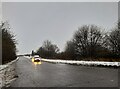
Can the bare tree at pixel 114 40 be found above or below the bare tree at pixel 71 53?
above

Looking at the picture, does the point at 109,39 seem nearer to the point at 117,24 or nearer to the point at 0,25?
the point at 117,24

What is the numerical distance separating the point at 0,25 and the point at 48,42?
378 ft

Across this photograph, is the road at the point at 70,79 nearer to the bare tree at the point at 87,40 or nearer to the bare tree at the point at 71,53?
the bare tree at the point at 71,53

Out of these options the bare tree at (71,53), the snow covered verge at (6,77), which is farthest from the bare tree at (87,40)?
the snow covered verge at (6,77)

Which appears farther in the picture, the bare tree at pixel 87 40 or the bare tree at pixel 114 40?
the bare tree at pixel 87 40

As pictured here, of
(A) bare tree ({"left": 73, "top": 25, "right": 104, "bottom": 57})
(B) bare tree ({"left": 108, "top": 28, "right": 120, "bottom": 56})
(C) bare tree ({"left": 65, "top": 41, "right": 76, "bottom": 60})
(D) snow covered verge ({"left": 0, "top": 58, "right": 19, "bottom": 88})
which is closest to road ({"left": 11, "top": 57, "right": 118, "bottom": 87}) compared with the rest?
(D) snow covered verge ({"left": 0, "top": 58, "right": 19, "bottom": 88})

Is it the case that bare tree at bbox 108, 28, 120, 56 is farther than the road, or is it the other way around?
bare tree at bbox 108, 28, 120, 56

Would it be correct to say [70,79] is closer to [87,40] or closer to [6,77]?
[6,77]

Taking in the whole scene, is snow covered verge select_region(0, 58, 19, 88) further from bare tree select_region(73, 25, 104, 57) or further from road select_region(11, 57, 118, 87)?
bare tree select_region(73, 25, 104, 57)

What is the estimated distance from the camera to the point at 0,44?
53.1 meters

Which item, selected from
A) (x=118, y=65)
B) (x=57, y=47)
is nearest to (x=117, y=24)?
(x=118, y=65)

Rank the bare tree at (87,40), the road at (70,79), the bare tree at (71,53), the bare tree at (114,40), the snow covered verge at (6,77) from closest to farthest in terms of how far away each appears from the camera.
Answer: the road at (70,79) → the snow covered verge at (6,77) → the bare tree at (71,53) → the bare tree at (114,40) → the bare tree at (87,40)

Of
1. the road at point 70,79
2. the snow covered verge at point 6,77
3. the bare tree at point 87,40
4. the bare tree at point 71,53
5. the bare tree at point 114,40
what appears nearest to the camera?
the road at point 70,79

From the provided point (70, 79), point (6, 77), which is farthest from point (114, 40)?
point (70, 79)
